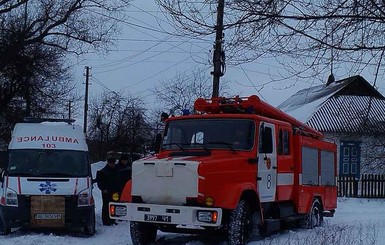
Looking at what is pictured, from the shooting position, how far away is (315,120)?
3978 centimetres

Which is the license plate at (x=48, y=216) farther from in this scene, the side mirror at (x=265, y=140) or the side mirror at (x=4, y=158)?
the side mirror at (x=265, y=140)

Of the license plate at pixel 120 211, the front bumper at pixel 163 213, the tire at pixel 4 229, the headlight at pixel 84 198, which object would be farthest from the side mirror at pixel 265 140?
the tire at pixel 4 229

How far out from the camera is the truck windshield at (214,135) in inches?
488

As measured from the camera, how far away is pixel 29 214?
44.9ft

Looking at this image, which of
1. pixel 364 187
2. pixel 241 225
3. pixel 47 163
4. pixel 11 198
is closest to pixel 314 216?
pixel 241 225

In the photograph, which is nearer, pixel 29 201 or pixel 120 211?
pixel 120 211

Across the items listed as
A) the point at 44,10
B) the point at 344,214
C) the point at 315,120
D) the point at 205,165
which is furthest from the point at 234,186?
the point at 315,120

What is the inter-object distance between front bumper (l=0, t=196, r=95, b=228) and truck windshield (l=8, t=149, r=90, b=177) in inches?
29.7

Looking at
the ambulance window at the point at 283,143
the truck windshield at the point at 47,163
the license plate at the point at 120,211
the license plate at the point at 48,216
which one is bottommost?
the license plate at the point at 48,216

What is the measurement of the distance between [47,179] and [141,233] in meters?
3.04

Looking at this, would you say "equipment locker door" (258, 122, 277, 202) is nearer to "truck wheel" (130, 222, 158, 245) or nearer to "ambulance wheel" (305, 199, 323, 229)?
Answer: "truck wheel" (130, 222, 158, 245)

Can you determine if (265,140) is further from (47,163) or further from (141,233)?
(47,163)

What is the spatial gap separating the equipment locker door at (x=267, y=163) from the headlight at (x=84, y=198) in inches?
151

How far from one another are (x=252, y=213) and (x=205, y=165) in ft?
6.15
